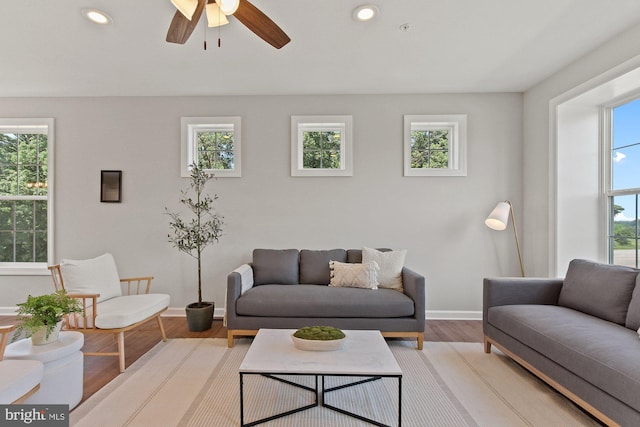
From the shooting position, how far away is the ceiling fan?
183 centimetres

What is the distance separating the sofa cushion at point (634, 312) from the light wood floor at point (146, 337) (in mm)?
1347

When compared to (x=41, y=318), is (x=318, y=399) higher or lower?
lower

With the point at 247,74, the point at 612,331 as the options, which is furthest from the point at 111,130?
the point at 612,331

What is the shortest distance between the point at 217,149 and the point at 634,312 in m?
4.33

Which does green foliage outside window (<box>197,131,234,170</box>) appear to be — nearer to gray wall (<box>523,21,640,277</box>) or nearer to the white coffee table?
the white coffee table

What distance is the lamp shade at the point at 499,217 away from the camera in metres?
3.78

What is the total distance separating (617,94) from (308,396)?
3.82 meters

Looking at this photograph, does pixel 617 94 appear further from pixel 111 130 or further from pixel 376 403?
pixel 111 130

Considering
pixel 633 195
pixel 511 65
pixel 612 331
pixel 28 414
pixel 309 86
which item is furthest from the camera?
pixel 309 86

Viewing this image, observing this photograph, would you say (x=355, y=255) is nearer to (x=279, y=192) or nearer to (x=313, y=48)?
(x=279, y=192)

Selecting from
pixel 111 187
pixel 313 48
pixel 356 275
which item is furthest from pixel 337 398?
pixel 111 187

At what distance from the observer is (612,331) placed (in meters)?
2.20

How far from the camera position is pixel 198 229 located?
3.96 meters

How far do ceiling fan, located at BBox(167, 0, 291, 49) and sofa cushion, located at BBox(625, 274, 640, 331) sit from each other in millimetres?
2910
